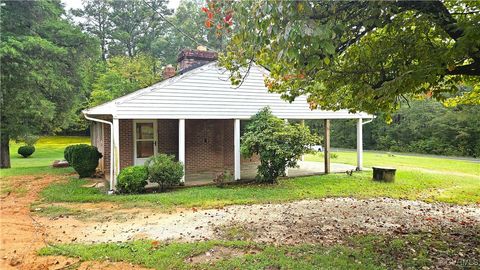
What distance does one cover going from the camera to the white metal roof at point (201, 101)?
973 cm

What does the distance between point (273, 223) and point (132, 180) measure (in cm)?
481

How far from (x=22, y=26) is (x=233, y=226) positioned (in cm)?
1589

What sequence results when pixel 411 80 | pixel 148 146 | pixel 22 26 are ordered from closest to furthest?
pixel 411 80 < pixel 148 146 < pixel 22 26

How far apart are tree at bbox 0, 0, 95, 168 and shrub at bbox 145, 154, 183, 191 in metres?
8.88

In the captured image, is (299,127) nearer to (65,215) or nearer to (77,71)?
(65,215)

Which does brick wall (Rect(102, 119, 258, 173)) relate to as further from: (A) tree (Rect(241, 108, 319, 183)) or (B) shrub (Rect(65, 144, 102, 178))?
(A) tree (Rect(241, 108, 319, 183))

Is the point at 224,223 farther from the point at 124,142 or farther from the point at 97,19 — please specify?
the point at 97,19

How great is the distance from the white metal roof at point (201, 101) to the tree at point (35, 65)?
639 cm

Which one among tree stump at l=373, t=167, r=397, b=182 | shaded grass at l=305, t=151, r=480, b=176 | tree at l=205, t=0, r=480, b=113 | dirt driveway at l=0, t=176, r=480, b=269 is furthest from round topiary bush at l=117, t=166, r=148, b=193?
shaded grass at l=305, t=151, r=480, b=176

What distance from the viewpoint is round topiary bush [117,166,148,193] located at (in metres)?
9.36

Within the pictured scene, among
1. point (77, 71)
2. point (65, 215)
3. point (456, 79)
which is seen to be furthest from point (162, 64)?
point (456, 79)

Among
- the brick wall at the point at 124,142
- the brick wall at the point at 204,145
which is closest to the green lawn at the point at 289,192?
the brick wall at the point at 124,142

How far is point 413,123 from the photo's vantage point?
29516 mm

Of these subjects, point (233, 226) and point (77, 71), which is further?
point (77, 71)
